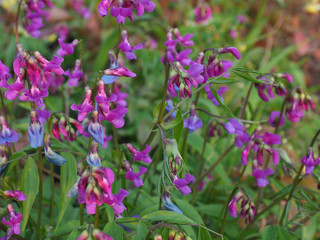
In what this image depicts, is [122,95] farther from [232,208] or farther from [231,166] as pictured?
[231,166]

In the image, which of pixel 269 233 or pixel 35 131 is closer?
pixel 35 131

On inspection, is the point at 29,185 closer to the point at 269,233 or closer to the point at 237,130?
the point at 237,130

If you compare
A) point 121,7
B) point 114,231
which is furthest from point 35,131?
point 121,7

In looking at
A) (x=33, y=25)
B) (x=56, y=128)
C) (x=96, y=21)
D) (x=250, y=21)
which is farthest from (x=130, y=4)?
(x=250, y=21)

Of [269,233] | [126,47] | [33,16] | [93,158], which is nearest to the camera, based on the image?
[93,158]

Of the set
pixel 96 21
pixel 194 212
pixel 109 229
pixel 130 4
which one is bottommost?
pixel 96 21

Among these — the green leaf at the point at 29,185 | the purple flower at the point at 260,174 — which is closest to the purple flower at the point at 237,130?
the purple flower at the point at 260,174

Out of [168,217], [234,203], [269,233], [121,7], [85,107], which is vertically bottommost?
[269,233]
